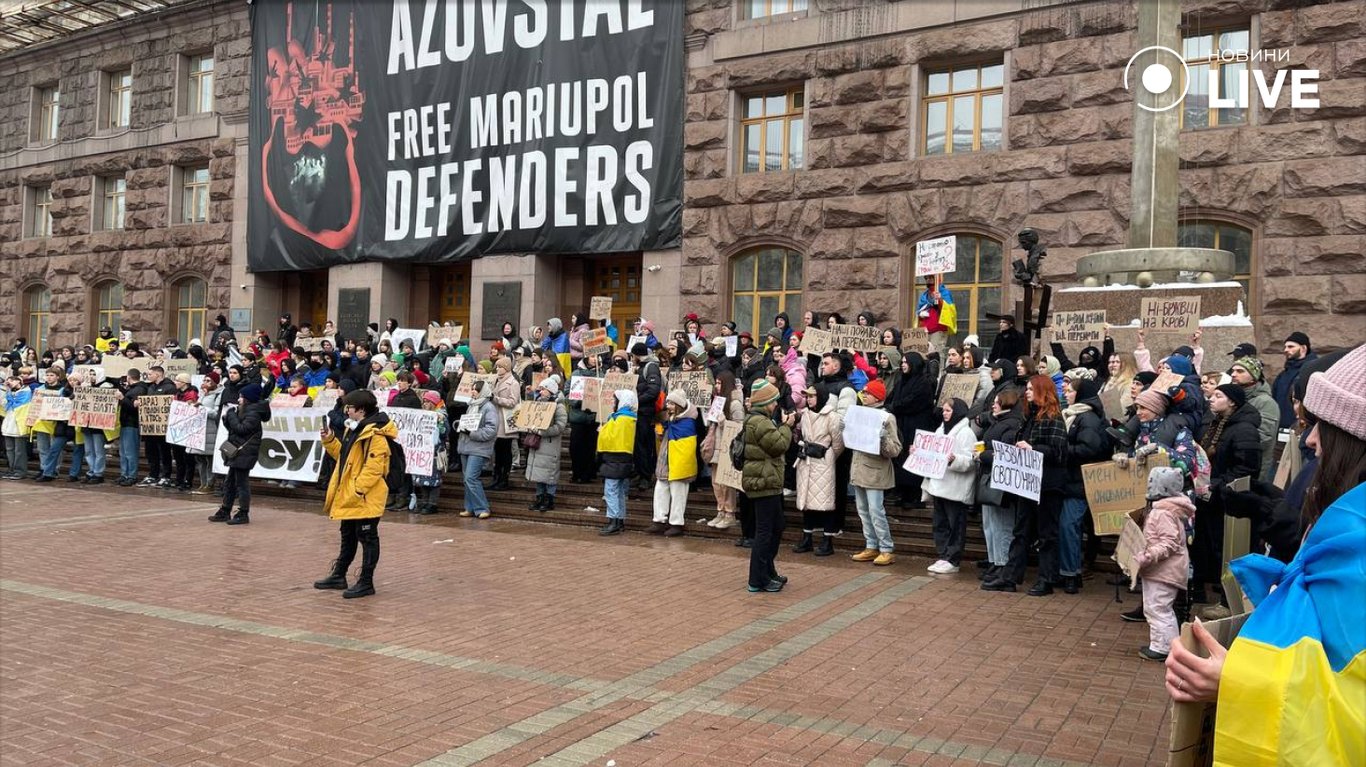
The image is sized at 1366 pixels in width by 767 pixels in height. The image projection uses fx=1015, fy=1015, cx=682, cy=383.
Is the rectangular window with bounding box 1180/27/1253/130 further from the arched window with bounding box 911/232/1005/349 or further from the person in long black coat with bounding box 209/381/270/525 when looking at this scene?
the person in long black coat with bounding box 209/381/270/525

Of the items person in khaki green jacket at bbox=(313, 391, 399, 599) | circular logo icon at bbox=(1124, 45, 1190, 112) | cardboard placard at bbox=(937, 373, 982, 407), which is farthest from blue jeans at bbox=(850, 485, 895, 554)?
circular logo icon at bbox=(1124, 45, 1190, 112)

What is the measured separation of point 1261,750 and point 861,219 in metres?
17.0

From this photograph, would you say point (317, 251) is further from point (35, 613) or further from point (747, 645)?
point (747, 645)

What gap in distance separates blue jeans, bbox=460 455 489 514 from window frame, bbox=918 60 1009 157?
975cm

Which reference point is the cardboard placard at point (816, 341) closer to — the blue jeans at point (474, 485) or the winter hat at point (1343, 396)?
the blue jeans at point (474, 485)

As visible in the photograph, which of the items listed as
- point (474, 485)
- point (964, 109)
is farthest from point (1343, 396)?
point (964, 109)

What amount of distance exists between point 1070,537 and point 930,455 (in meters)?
1.59

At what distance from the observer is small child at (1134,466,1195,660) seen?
7.24 metres

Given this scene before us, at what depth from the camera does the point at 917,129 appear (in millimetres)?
18266

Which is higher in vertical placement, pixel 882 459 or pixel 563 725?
pixel 882 459

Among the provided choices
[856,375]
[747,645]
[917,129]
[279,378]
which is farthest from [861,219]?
[747,645]

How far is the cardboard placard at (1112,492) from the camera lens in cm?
869

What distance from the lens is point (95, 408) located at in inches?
731

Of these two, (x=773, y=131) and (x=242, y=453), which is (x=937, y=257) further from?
(x=242, y=453)
